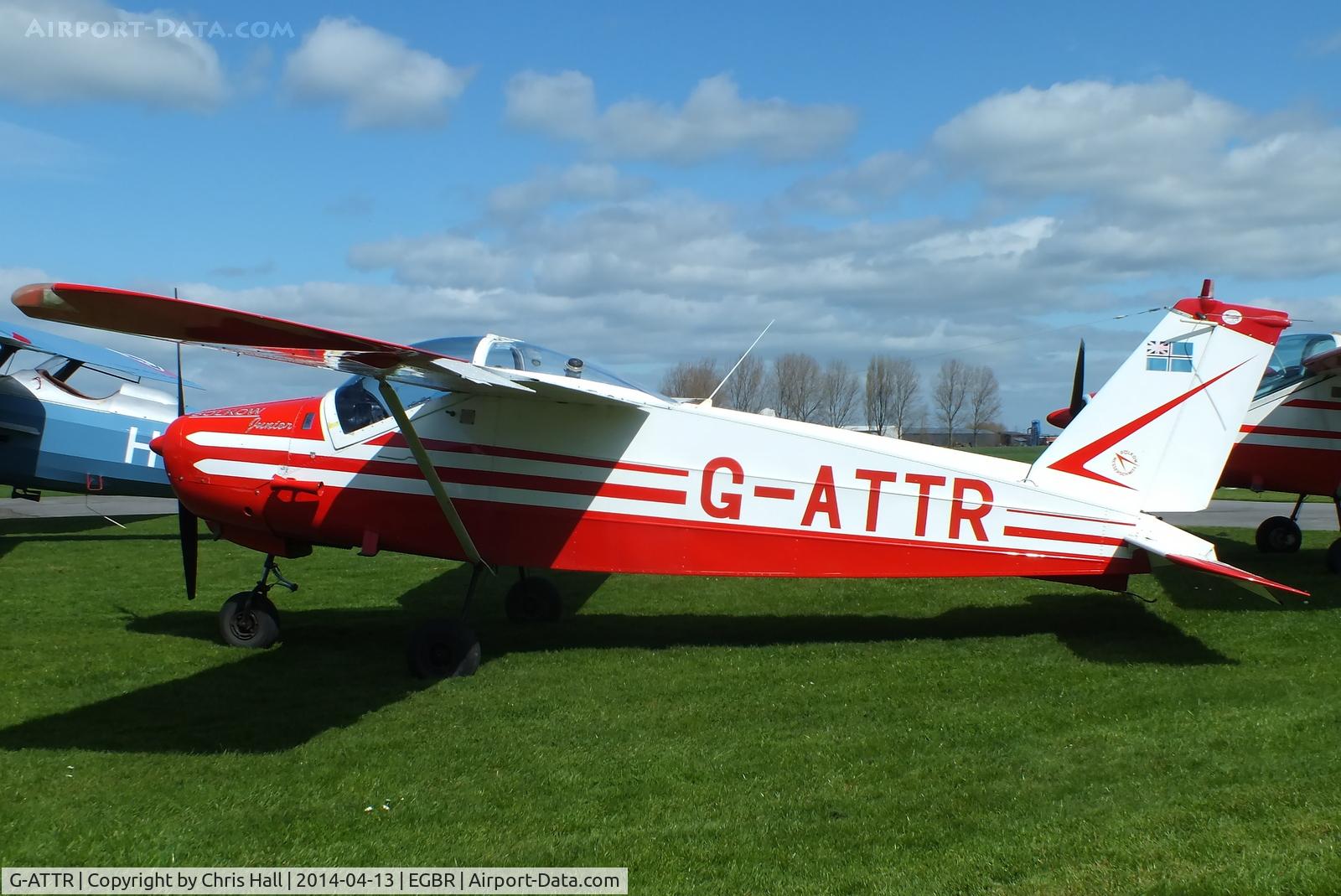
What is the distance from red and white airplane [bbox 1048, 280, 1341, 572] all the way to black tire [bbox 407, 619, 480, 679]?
805 centimetres

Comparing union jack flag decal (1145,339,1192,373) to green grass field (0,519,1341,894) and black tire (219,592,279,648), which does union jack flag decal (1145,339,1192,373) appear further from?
black tire (219,592,279,648)

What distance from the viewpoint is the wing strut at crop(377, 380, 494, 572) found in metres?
6.60

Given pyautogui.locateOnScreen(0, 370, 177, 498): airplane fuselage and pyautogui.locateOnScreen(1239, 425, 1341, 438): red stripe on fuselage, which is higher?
pyautogui.locateOnScreen(1239, 425, 1341, 438): red stripe on fuselage

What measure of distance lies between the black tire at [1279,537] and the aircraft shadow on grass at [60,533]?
15620 mm

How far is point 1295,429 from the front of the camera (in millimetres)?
11648

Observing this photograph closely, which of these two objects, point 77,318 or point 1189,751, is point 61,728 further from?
point 1189,751

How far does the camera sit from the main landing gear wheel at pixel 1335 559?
11.1 meters

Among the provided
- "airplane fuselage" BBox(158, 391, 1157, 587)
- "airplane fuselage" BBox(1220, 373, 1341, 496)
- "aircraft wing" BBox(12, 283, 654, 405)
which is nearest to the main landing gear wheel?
"airplane fuselage" BBox(1220, 373, 1341, 496)

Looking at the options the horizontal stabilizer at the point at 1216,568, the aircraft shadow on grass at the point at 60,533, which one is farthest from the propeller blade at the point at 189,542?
the horizontal stabilizer at the point at 1216,568

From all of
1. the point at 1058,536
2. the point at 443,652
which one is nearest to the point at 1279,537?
the point at 1058,536

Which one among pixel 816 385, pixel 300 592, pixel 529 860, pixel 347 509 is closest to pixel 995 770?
pixel 529 860

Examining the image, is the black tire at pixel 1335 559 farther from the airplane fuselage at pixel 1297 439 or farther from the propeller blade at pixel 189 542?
the propeller blade at pixel 189 542

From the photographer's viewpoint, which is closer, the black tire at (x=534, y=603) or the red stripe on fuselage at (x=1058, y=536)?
the red stripe on fuselage at (x=1058, y=536)

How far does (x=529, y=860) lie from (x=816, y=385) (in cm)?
3273
